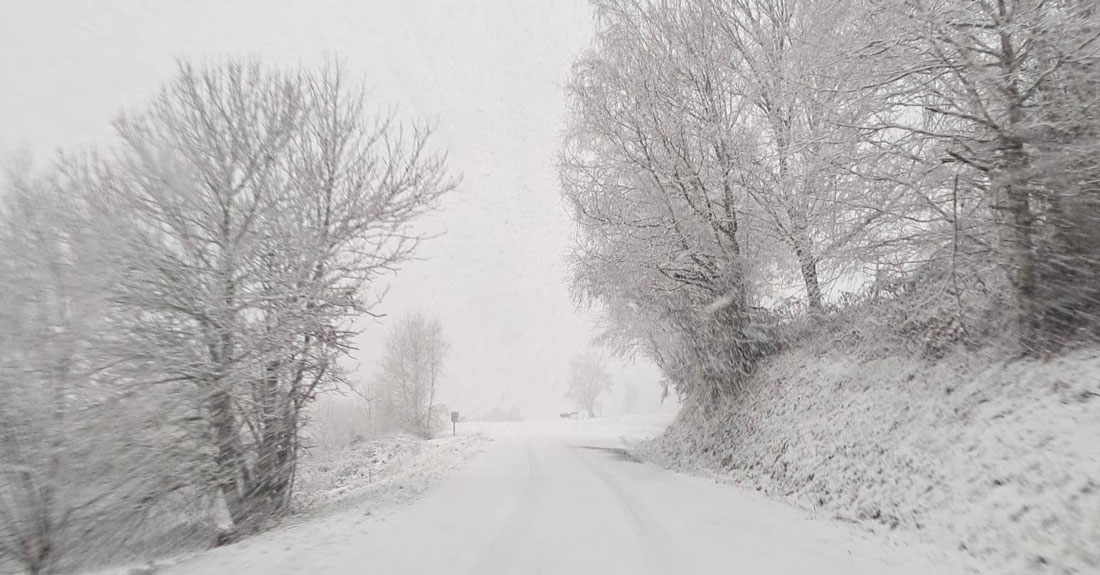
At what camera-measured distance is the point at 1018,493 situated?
14.2ft

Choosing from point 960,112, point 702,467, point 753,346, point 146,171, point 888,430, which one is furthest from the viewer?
point 753,346

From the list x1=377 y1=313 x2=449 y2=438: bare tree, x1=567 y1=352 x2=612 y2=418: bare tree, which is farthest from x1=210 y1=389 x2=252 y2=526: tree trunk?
x1=567 y1=352 x2=612 y2=418: bare tree

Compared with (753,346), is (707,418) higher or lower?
lower

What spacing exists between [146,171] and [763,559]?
30.6 feet

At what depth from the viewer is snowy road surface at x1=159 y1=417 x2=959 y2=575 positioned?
14.9 ft

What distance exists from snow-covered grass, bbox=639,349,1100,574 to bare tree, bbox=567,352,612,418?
2525 inches

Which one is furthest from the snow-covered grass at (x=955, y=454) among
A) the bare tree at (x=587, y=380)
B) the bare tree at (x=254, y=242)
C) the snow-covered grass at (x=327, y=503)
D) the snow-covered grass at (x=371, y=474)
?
the bare tree at (x=587, y=380)

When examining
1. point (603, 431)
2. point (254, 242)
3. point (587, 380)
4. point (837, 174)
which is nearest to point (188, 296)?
point (254, 242)

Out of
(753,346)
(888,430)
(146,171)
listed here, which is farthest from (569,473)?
(146,171)

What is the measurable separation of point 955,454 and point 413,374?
3393cm

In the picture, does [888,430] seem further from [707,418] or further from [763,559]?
[707,418]

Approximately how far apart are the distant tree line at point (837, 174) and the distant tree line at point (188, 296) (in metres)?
4.58

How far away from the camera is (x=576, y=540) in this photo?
5.43 metres

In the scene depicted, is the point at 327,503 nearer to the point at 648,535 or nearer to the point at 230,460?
the point at 230,460
